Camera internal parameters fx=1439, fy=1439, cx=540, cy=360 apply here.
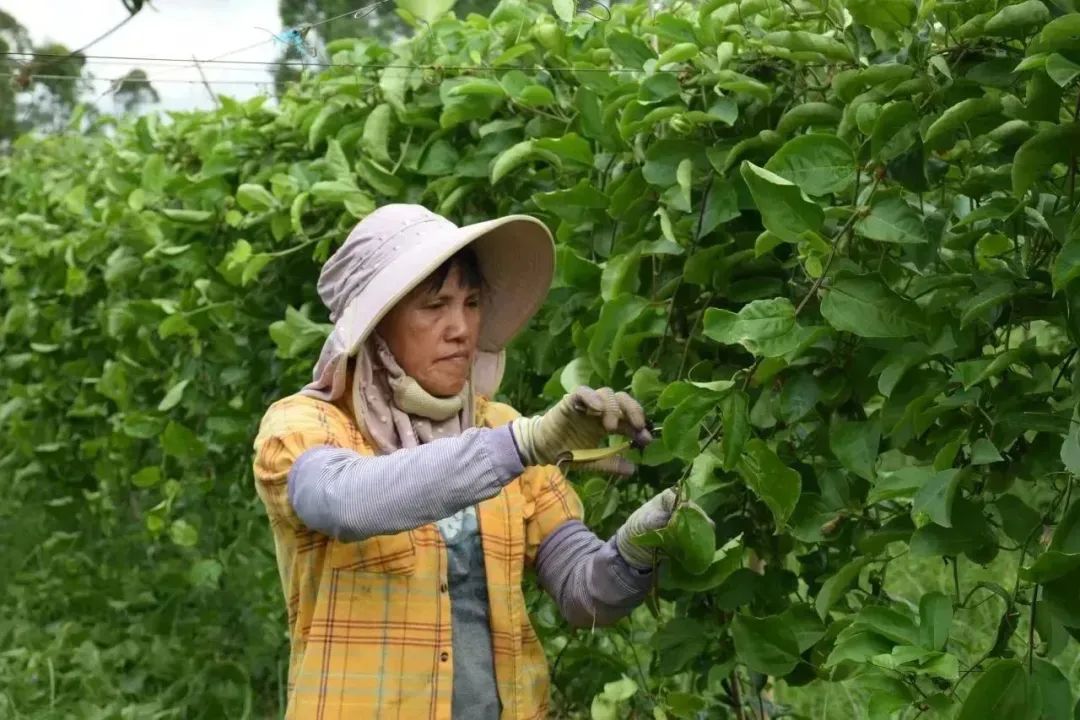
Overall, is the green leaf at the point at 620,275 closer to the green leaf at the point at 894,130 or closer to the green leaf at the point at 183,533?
the green leaf at the point at 894,130

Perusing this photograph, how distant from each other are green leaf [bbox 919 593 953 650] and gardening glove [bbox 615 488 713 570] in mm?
346

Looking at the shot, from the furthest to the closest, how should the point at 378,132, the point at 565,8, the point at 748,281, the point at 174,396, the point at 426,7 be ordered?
the point at 174,396 → the point at 378,132 → the point at 426,7 → the point at 565,8 → the point at 748,281

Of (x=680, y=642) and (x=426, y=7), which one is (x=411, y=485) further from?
(x=426, y=7)

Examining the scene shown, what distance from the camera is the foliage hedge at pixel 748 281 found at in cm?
137

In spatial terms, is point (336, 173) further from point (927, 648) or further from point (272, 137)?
point (927, 648)

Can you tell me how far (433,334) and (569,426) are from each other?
34 cm

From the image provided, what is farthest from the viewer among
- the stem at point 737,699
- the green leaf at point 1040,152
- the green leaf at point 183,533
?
the green leaf at point 183,533

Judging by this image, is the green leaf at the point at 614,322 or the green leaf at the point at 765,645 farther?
the green leaf at the point at 614,322

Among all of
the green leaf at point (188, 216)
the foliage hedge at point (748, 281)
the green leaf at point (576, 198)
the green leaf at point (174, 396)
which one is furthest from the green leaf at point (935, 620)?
the green leaf at point (174, 396)

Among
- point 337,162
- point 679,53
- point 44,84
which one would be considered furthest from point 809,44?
point 44,84

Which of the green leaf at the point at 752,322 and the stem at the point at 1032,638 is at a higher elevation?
the green leaf at the point at 752,322

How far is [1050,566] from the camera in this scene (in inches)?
48.2

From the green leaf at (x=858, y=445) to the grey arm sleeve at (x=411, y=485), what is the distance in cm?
35

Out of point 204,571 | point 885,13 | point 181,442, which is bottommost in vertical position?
point 204,571
